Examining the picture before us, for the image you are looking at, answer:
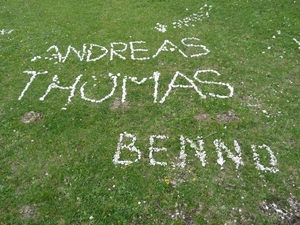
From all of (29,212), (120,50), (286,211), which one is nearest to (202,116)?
(286,211)

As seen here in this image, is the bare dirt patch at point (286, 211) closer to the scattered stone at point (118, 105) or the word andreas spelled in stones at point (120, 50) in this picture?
the scattered stone at point (118, 105)

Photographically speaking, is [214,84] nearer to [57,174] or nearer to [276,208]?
[276,208]

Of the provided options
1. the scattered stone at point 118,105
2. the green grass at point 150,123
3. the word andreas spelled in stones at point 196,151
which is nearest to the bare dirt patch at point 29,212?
the green grass at point 150,123

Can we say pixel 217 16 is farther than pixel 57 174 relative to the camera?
Yes

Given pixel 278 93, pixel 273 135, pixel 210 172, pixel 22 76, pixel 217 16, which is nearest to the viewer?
pixel 210 172

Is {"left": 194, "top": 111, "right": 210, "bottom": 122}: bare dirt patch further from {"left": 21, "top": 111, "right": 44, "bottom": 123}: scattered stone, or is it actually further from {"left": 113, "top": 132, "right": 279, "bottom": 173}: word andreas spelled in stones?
{"left": 21, "top": 111, "right": 44, "bottom": 123}: scattered stone

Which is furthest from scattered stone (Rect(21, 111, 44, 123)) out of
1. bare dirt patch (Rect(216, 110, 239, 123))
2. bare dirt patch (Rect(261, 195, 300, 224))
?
bare dirt patch (Rect(261, 195, 300, 224))

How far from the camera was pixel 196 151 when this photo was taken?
707 centimetres

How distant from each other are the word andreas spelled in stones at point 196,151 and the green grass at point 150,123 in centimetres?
10

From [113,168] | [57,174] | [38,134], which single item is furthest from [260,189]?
[38,134]

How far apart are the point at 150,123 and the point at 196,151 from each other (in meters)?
1.44

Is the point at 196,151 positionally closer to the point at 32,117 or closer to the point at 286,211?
the point at 286,211

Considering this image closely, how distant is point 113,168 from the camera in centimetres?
680

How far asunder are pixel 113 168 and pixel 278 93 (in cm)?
499
